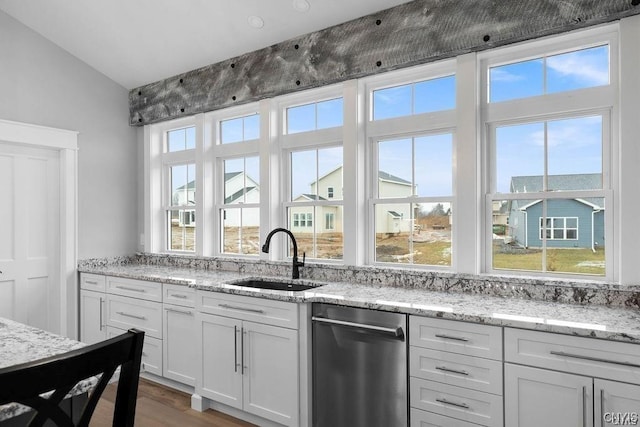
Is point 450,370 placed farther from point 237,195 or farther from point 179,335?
point 237,195

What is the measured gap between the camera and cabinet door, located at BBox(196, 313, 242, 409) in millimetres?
2824

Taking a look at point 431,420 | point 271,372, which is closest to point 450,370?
point 431,420

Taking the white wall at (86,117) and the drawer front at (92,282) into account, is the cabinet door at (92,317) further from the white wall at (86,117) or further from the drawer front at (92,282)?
the white wall at (86,117)

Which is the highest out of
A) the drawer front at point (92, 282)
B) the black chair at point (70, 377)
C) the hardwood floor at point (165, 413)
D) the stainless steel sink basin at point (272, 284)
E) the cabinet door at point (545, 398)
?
the black chair at point (70, 377)

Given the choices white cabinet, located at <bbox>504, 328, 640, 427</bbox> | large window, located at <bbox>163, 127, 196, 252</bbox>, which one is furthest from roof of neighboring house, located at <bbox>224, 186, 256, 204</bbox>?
white cabinet, located at <bbox>504, 328, 640, 427</bbox>

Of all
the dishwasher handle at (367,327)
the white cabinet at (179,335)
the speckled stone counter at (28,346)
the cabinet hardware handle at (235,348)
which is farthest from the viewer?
the white cabinet at (179,335)

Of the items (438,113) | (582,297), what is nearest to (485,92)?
(438,113)

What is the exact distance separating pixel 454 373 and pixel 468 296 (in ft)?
1.94

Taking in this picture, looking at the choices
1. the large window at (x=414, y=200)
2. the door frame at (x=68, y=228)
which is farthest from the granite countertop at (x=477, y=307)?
the door frame at (x=68, y=228)

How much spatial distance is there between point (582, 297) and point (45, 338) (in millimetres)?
2562

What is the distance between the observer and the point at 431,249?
2.97 metres

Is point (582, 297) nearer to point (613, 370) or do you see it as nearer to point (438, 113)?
point (613, 370)

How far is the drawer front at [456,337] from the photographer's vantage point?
6.45ft

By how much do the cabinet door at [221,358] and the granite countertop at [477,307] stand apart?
0.80 feet
